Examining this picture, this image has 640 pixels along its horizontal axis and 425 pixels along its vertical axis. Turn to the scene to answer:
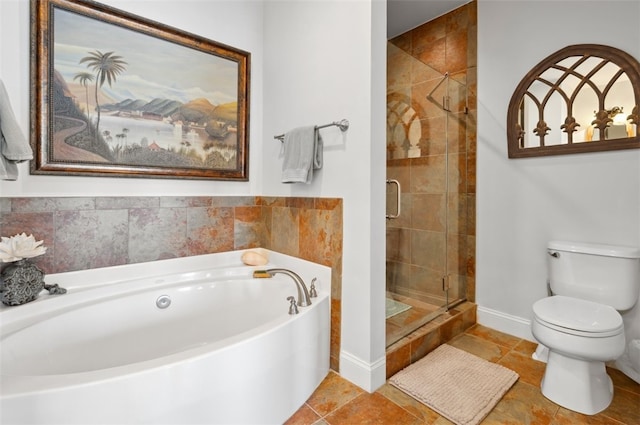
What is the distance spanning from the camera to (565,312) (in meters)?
1.59

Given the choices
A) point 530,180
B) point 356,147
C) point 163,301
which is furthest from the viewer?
point 530,180

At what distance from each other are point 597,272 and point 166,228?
8.95ft

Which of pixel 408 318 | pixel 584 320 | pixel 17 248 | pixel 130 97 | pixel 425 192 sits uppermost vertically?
pixel 130 97

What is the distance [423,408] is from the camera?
4.86ft

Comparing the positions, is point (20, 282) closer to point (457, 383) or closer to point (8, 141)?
point (8, 141)

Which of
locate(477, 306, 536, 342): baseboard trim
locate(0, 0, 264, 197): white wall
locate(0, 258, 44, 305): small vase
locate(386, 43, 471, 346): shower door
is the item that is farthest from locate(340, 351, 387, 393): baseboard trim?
locate(0, 258, 44, 305): small vase

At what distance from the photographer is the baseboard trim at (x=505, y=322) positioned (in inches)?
86.7

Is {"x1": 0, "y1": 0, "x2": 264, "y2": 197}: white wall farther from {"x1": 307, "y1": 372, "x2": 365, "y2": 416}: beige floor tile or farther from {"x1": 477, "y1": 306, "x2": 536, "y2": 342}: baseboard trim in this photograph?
{"x1": 477, "y1": 306, "x2": 536, "y2": 342}: baseboard trim

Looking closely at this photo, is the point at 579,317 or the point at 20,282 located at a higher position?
the point at 20,282

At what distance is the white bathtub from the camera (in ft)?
3.03

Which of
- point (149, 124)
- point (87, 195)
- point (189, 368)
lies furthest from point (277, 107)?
point (189, 368)

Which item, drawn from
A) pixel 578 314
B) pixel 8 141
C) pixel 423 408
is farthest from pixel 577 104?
pixel 8 141

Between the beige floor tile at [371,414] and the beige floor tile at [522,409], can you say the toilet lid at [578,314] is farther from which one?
the beige floor tile at [371,414]

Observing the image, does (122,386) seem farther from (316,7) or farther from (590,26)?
(590,26)
